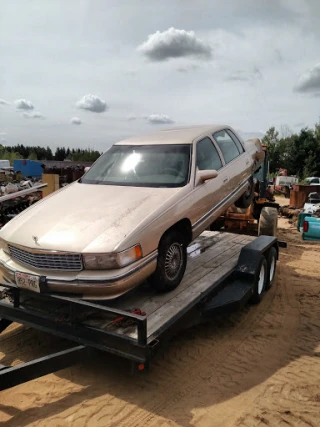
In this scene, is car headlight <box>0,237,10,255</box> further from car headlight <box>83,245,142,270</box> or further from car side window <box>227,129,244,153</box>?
car side window <box>227,129,244,153</box>

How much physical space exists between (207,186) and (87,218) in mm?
1726

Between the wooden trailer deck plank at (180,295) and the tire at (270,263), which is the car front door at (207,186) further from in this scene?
the tire at (270,263)

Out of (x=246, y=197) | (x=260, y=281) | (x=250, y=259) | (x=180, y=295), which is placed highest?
(x=246, y=197)

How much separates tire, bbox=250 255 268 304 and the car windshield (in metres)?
1.71

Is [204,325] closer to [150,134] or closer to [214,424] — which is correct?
[214,424]

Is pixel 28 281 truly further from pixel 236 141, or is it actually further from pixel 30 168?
pixel 30 168

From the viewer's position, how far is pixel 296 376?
3.72m

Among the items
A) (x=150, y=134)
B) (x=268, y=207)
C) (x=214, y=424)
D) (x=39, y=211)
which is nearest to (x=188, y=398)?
(x=214, y=424)

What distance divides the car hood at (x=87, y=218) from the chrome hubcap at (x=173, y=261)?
520 millimetres

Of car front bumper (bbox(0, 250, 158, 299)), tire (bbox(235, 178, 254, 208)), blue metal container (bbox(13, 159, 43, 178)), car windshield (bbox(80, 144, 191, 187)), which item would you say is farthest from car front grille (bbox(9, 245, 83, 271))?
blue metal container (bbox(13, 159, 43, 178))

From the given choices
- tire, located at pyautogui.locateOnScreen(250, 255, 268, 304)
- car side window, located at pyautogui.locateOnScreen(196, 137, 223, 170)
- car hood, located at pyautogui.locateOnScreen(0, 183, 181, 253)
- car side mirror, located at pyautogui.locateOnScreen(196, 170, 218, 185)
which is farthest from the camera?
tire, located at pyautogui.locateOnScreen(250, 255, 268, 304)

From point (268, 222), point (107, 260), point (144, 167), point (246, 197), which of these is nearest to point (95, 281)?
point (107, 260)

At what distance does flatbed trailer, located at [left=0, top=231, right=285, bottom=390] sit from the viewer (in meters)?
3.18

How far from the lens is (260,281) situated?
Result: 217 inches
